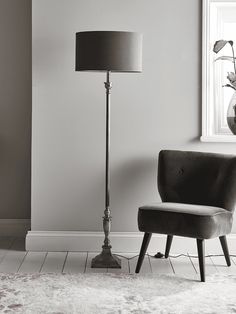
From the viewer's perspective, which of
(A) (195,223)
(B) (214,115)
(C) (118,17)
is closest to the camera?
(A) (195,223)

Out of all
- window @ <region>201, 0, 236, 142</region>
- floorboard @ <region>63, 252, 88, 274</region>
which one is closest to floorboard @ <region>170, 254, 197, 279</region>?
floorboard @ <region>63, 252, 88, 274</region>

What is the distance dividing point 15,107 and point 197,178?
1688mm

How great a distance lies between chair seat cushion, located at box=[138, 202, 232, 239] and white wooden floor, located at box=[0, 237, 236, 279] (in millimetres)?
303

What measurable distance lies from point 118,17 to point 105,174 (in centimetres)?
116

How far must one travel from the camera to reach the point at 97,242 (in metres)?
5.15

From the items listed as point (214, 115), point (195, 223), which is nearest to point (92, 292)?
point (195, 223)

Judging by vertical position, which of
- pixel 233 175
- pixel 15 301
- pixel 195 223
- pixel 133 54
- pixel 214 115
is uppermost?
pixel 133 54

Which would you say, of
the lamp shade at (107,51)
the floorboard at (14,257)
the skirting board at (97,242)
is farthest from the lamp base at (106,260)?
the lamp shade at (107,51)

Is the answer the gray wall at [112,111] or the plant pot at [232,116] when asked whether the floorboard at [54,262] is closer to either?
the gray wall at [112,111]

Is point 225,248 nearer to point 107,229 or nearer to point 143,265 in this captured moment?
point 143,265

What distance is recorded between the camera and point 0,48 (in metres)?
5.58

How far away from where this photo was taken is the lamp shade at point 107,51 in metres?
4.53

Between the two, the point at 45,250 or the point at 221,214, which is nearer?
the point at 221,214

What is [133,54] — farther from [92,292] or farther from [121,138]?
[92,292]
